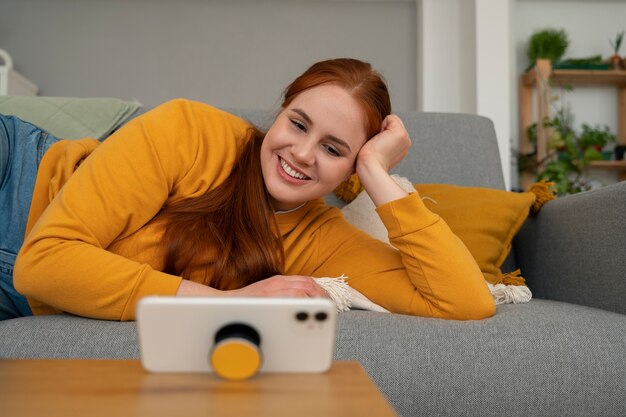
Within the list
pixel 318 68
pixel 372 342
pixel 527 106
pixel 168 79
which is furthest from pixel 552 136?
pixel 372 342

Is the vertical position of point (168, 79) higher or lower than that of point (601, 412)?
higher

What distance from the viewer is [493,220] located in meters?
1.66

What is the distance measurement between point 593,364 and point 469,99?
318cm

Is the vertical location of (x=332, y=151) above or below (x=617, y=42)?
below

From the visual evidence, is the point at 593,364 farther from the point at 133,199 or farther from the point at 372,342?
the point at 133,199

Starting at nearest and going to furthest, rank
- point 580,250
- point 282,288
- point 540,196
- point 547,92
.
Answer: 1. point 282,288
2. point 580,250
3. point 540,196
4. point 547,92

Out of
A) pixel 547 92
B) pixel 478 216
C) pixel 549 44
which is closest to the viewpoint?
pixel 478 216

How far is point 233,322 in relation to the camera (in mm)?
538

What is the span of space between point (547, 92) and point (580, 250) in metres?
3.36

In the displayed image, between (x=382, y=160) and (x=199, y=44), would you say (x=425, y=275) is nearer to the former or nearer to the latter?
(x=382, y=160)

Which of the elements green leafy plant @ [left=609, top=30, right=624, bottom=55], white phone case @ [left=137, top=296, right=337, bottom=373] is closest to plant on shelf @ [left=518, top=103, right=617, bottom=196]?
green leafy plant @ [left=609, top=30, right=624, bottom=55]

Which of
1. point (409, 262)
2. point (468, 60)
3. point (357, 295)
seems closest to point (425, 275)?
point (409, 262)

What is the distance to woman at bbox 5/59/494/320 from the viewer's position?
1.10m

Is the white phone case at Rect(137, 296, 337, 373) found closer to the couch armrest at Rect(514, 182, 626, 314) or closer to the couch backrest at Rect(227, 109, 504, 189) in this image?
the couch armrest at Rect(514, 182, 626, 314)
